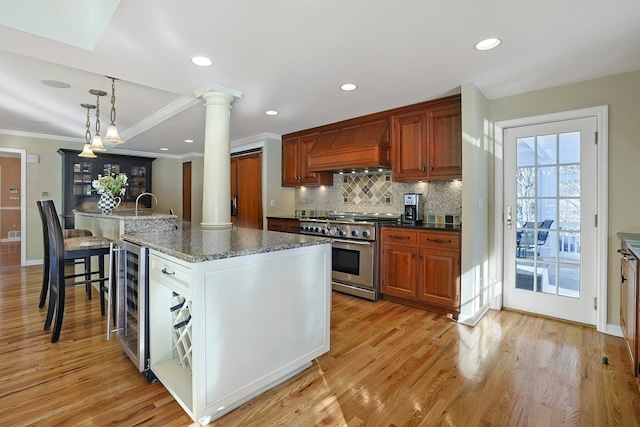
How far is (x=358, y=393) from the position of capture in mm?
1899

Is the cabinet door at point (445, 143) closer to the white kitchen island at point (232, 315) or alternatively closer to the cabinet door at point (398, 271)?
the cabinet door at point (398, 271)

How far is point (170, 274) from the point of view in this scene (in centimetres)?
175

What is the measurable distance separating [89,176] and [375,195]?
554 centimetres

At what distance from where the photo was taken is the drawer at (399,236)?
338 centimetres

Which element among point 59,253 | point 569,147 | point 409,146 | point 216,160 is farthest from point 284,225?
point 569,147

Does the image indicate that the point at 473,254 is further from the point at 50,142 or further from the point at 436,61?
the point at 50,142

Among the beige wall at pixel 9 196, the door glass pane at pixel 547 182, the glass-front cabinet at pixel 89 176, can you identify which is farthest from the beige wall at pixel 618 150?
the beige wall at pixel 9 196

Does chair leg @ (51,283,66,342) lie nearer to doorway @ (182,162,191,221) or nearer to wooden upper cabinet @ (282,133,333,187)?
wooden upper cabinet @ (282,133,333,187)

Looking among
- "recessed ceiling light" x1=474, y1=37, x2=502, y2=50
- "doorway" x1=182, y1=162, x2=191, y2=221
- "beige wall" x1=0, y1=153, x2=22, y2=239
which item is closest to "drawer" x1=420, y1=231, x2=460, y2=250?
"recessed ceiling light" x1=474, y1=37, x2=502, y2=50

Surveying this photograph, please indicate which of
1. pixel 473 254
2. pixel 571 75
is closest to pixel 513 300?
pixel 473 254

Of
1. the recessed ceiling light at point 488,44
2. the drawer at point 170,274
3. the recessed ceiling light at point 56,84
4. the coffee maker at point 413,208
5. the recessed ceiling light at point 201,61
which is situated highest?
the recessed ceiling light at point 56,84

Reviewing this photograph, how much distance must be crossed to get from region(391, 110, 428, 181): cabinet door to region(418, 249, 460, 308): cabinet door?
924 millimetres

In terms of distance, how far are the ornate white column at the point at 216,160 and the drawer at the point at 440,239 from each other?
200 centimetres

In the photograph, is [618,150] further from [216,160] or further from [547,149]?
[216,160]
